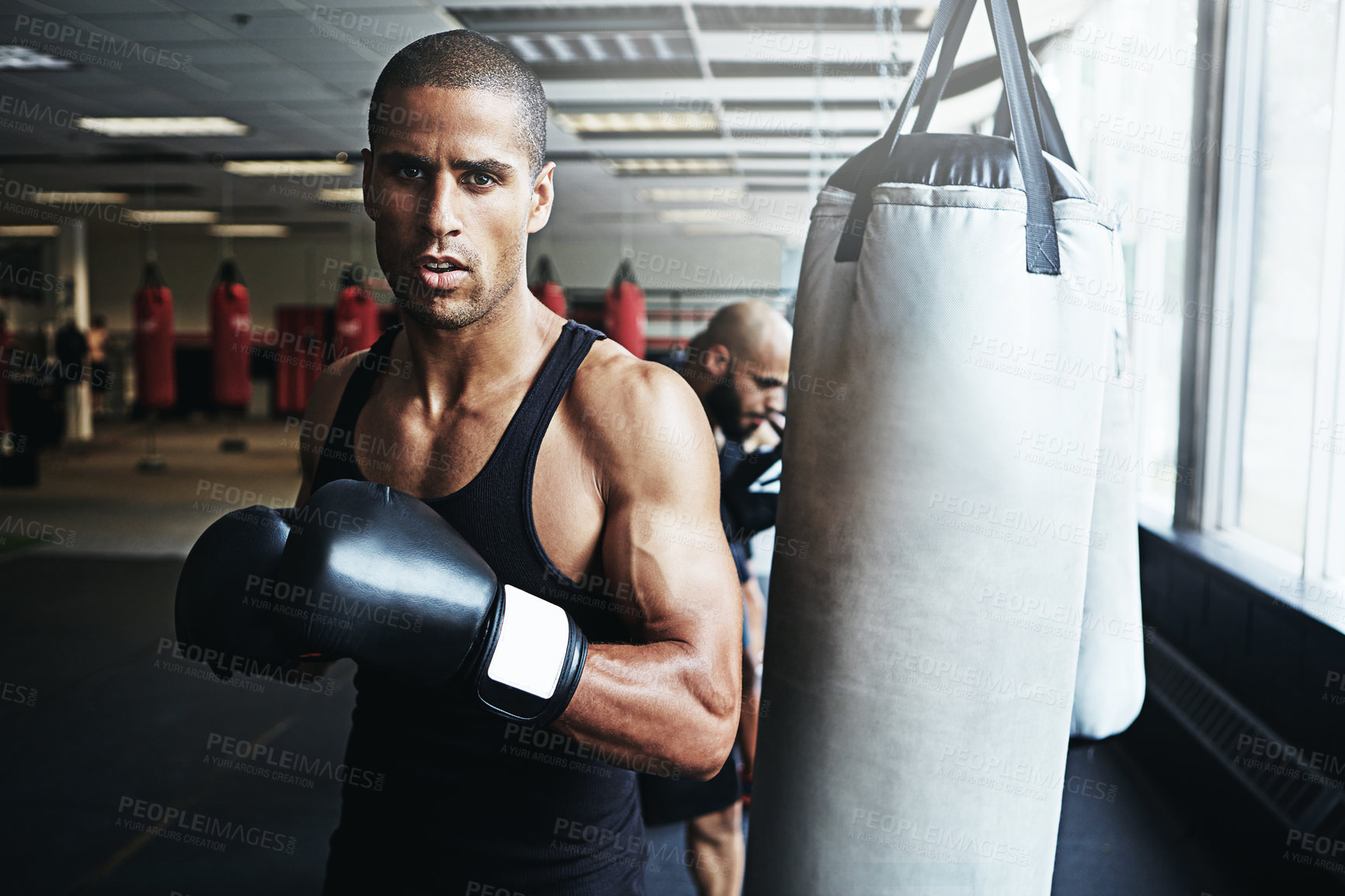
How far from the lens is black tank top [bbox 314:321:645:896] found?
3.55ft

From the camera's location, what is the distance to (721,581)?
104 cm

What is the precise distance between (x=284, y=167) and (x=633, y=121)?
384cm

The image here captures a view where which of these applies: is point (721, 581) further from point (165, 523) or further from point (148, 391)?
point (148, 391)

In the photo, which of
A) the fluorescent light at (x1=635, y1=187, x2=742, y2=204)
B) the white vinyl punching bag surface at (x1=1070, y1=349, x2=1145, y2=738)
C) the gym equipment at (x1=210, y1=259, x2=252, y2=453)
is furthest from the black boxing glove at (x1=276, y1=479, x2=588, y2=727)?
the fluorescent light at (x1=635, y1=187, x2=742, y2=204)

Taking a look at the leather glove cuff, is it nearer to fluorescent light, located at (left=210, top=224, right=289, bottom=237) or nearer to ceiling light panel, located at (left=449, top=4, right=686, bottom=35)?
ceiling light panel, located at (left=449, top=4, right=686, bottom=35)

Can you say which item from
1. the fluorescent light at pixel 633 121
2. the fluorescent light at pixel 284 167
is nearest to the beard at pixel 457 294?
the fluorescent light at pixel 633 121

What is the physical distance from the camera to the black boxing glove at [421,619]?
0.88 meters

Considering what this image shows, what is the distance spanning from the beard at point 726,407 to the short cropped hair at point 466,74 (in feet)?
5.41

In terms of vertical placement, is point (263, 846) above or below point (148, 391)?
below

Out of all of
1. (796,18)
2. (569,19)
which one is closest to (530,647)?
(569,19)

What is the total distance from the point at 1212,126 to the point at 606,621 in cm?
291

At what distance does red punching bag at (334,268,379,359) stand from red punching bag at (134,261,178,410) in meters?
1.60

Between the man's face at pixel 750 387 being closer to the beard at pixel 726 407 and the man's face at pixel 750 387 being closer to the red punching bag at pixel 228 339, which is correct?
the beard at pixel 726 407


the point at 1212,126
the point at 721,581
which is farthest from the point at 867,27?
the point at 721,581
